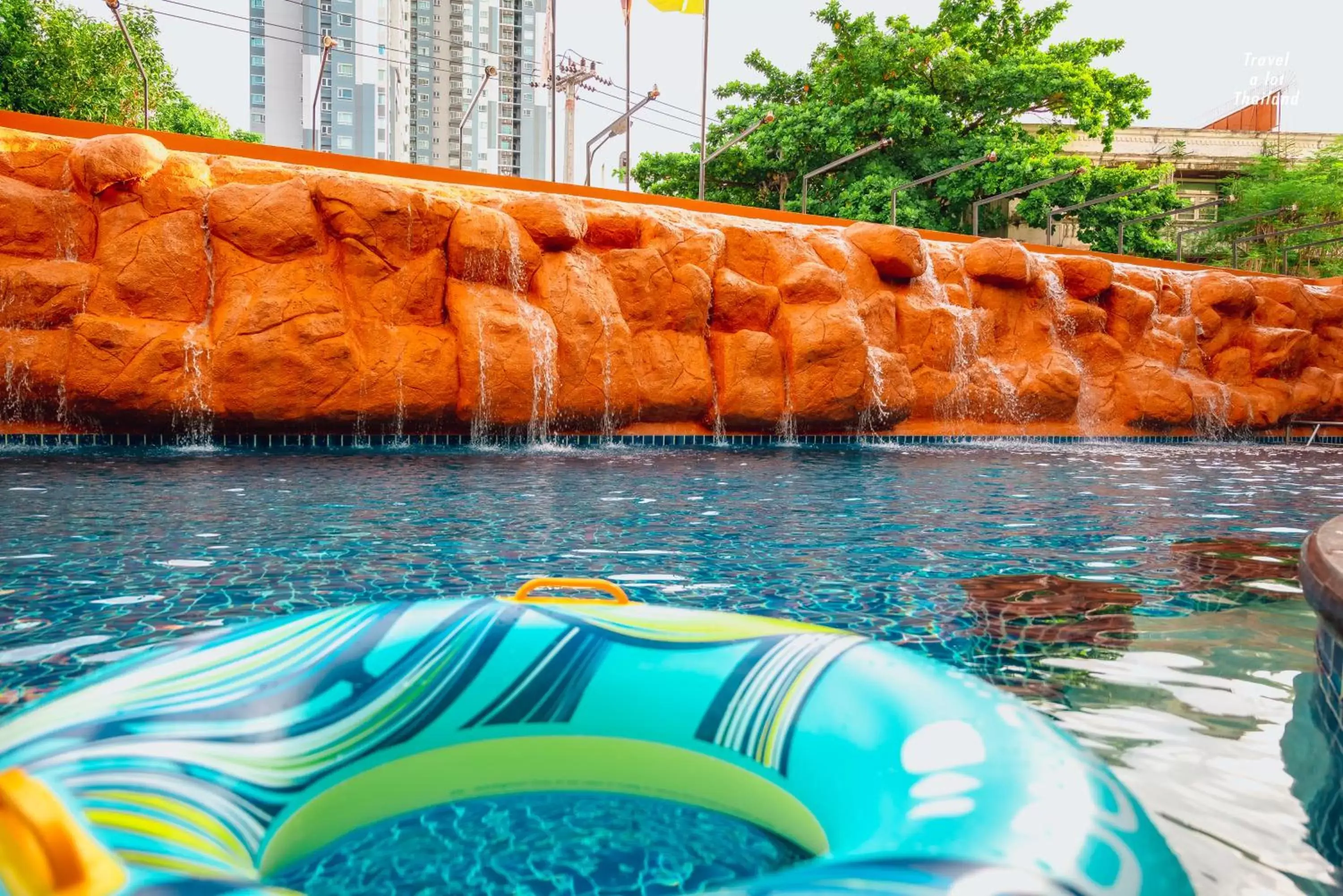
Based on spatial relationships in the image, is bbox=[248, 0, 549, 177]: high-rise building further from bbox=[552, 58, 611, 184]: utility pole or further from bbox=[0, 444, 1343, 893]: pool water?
bbox=[0, 444, 1343, 893]: pool water

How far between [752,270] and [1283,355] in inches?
408

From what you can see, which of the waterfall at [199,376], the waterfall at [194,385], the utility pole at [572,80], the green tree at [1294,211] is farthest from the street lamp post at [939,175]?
the waterfall at [194,385]

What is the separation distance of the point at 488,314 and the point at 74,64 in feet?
78.7

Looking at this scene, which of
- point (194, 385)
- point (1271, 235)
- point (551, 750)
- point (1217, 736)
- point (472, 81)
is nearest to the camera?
point (551, 750)

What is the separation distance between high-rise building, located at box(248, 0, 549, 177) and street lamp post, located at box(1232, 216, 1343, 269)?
166ft

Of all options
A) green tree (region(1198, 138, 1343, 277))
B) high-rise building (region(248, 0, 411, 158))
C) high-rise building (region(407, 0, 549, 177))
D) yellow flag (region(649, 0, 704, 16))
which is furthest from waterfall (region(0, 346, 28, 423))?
high-rise building (region(407, 0, 549, 177))

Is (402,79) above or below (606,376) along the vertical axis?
above

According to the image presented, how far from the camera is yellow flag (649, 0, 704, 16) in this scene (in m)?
18.6

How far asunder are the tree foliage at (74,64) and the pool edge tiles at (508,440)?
777 inches

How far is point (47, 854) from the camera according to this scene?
2.99 ft

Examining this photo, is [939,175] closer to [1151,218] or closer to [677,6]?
[677,6]

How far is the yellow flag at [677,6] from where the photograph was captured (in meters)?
18.6

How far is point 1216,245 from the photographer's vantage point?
30.4 metres

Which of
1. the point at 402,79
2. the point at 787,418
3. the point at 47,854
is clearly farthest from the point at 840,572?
the point at 402,79
